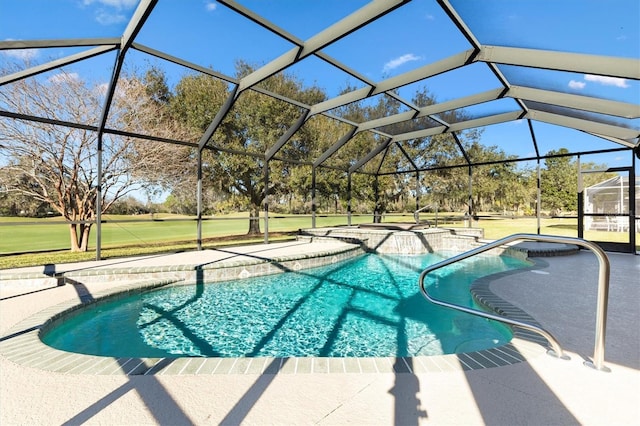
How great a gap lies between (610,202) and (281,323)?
12295mm

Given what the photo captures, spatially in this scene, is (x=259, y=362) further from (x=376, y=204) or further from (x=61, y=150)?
(x=376, y=204)

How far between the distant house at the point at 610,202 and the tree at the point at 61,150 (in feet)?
50.6

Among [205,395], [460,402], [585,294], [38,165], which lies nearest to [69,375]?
[205,395]

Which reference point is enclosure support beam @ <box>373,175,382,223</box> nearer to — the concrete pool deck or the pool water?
the pool water

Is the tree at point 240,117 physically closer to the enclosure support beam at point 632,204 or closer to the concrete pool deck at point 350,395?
the concrete pool deck at point 350,395

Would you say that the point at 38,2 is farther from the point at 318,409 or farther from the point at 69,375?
the point at 318,409

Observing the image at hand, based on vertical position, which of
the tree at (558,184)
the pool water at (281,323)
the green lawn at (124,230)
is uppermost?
the tree at (558,184)

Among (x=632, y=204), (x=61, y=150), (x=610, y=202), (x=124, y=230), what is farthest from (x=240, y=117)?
(x=610, y=202)

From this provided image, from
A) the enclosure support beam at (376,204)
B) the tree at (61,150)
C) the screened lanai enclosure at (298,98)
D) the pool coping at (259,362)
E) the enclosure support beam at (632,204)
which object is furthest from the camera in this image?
the enclosure support beam at (376,204)

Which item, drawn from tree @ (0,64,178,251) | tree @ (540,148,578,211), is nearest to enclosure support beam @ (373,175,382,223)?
tree @ (0,64,178,251)

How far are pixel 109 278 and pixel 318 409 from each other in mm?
5080

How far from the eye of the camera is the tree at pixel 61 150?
841 centimetres

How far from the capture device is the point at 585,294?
13.9 feet

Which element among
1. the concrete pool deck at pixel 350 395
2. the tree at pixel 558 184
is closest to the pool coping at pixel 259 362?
the concrete pool deck at pixel 350 395
